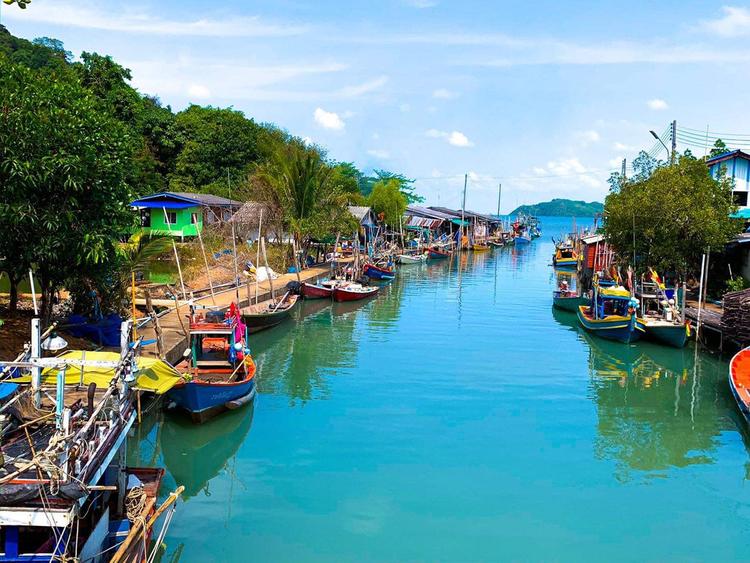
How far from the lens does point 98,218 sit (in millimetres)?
13734

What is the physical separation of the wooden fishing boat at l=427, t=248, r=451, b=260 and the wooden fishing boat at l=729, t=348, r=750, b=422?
40889mm

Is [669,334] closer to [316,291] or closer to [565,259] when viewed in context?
[316,291]

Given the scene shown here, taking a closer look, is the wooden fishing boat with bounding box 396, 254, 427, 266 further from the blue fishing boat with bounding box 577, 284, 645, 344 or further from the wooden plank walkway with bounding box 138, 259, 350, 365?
the blue fishing boat with bounding box 577, 284, 645, 344

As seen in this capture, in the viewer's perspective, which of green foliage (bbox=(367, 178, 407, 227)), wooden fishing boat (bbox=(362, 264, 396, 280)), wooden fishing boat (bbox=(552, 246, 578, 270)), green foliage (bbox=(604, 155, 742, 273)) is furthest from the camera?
green foliage (bbox=(367, 178, 407, 227))

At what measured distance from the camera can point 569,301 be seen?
2934 centimetres

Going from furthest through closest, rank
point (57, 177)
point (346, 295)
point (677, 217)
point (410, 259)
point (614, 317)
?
point (410, 259) → point (346, 295) → point (677, 217) → point (614, 317) → point (57, 177)

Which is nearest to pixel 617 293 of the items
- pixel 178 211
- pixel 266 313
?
pixel 266 313

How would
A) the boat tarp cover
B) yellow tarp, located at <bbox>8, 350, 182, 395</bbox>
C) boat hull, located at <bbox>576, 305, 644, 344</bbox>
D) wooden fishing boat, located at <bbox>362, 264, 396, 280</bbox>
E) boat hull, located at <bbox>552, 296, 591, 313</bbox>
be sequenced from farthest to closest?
wooden fishing boat, located at <bbox>362, 264, 396, 280</bbox> < boat hull, located at <bbox>552, 296, 591, 313</bbox> < the boat tarp cover < boat hull, located at <bbox>576, 305, 644, 344</bbox> < yellow tarp, located at <bbox>8, 350, 182, 395</bbox>

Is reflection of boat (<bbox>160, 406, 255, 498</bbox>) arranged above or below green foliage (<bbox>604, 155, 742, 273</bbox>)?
below

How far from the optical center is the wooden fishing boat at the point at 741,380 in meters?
14.5

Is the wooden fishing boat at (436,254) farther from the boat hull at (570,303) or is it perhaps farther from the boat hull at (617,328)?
the boat hull at (617,328)

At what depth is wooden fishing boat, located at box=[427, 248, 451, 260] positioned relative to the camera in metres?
57.8

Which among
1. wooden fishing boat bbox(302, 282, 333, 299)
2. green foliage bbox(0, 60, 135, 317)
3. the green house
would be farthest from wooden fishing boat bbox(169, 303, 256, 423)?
the green house

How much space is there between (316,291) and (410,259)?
2299 centimetres
